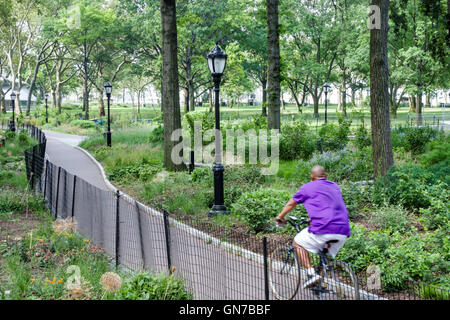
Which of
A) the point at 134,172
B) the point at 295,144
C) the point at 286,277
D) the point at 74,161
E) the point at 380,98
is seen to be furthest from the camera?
the point at 74,161

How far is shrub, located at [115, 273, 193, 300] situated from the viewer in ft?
18.3

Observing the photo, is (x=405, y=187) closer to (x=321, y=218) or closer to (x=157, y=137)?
(x=321, y=218)

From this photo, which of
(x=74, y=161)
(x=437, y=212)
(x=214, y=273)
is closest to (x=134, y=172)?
(x=74, y=161)

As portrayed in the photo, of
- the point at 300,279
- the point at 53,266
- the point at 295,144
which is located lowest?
the point at 53,266

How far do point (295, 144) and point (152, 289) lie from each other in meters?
12.6

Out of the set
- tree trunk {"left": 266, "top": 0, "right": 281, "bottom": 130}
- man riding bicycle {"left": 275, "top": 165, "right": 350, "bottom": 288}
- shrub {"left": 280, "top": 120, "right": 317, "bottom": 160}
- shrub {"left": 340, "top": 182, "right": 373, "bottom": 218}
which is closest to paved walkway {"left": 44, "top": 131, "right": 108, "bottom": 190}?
shrub {"left": 280, "top": 120, "right": 317, "bottom": 160}

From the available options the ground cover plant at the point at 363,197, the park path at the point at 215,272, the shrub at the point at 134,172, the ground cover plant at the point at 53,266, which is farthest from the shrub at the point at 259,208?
the shrub at the point at 134,172

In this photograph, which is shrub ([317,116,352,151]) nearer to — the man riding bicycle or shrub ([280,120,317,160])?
shrub ([280,120,317,160])

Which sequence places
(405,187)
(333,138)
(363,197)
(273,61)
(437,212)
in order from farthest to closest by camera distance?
(273,61) < (333,138) < (363,197) < (405,187) < (437,212)

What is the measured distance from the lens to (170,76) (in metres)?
17.1

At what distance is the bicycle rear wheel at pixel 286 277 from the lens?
19.5 feet

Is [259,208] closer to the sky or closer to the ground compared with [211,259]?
closer to the sky
